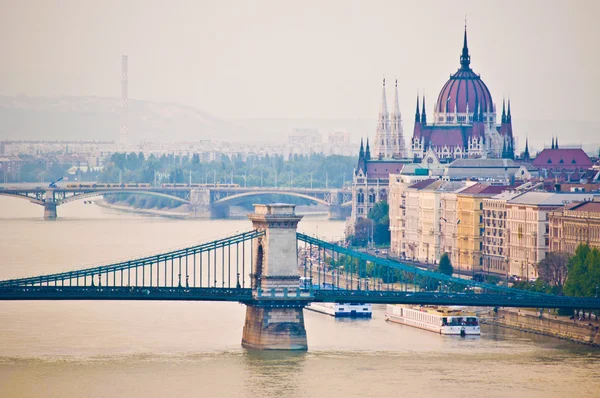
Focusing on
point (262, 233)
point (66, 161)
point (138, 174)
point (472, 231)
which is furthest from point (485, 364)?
point (66, 161)

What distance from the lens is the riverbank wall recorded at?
49.8m

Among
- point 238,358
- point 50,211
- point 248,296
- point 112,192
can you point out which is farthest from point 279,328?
point 112,192

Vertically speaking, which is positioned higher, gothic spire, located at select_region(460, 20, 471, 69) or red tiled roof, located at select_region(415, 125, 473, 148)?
gothic spire, located at select_region(460, 20, 471, 69)

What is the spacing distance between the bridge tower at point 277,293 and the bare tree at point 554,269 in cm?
1023

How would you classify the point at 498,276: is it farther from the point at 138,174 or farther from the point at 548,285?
the point at 138,174

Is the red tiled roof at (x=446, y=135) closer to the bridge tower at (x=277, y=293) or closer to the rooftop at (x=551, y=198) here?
the rooftop at (x=551, y=198)

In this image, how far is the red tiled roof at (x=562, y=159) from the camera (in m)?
96.9

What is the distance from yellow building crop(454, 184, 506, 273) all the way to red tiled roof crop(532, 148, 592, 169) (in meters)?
23.3

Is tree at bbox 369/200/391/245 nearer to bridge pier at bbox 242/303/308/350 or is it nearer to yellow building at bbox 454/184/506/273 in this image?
yellow building at bbox 454/184/506/273

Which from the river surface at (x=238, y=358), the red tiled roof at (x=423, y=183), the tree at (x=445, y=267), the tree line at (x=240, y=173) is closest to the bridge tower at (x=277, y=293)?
the river surface at (x=238, y=358)

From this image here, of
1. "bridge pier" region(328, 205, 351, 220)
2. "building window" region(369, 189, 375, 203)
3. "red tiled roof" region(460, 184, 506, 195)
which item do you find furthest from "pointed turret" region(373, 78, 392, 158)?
"red tiled roof" region(460, 184, 506, 195)

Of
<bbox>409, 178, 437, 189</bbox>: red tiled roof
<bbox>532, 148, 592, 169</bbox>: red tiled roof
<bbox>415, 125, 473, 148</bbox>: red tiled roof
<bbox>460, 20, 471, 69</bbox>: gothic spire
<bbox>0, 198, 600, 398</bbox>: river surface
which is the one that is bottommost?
<bbox>0, 198, 600, 398</bbox>: river surface

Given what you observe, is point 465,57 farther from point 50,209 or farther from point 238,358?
point 238,358

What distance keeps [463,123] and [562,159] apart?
13911 millimetres
